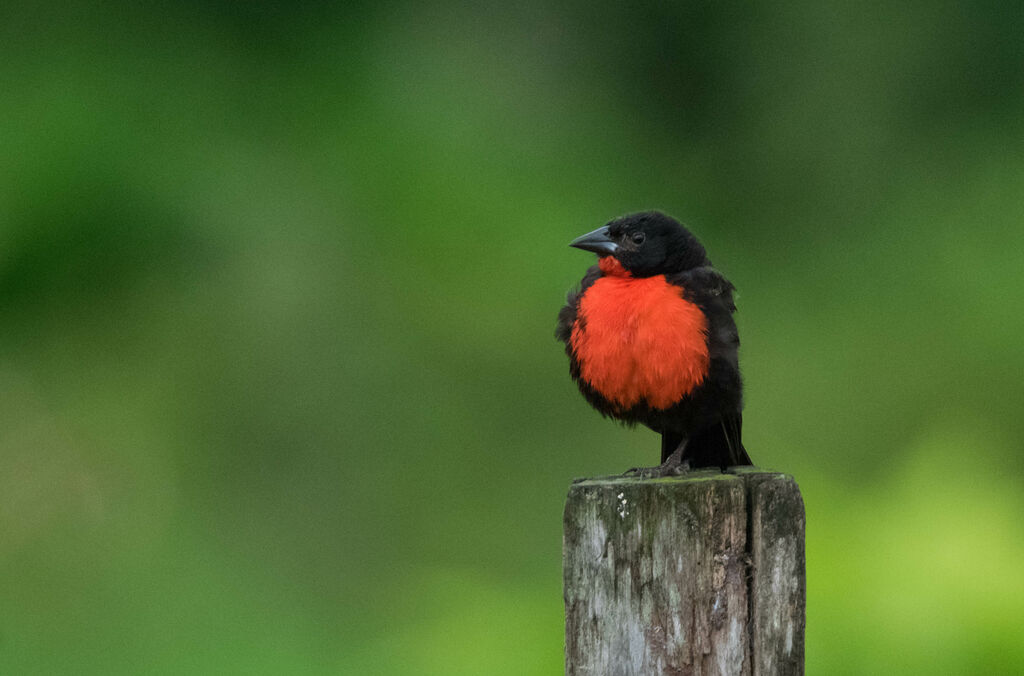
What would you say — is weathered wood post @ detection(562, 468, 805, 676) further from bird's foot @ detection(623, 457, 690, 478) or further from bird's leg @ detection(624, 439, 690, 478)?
bird's foot @ detection(623, 457, 690, 478)

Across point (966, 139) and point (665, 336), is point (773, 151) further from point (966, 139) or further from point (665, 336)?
point (665, 336)

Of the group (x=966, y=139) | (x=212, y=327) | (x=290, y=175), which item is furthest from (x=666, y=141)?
(x=212, y=327)

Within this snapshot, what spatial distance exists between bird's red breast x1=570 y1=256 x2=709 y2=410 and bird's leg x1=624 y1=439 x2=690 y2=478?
151 millimetres

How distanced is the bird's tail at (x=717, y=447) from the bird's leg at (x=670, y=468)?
0.03m

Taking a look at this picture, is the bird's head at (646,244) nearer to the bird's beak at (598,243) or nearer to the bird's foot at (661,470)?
the bird's beak at (598,243)

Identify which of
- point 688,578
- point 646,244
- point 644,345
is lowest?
point 688,578

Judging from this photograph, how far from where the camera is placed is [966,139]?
8086 mm

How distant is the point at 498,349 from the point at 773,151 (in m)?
2.42

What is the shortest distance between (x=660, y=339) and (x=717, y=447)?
375mm

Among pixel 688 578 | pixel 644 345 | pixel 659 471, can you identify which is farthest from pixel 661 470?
pixel 688 578

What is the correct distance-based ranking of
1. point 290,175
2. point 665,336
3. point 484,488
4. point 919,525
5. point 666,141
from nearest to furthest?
→ point 665,336 → point 919,525 → point 484,488 → point 290,175 → point 666,141

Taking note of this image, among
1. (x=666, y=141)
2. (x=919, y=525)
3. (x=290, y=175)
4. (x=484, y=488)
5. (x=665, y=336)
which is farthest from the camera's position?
(x=666, y=141)

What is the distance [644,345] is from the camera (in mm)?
2906

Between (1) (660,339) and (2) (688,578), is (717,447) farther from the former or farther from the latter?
(2) (688,578)
